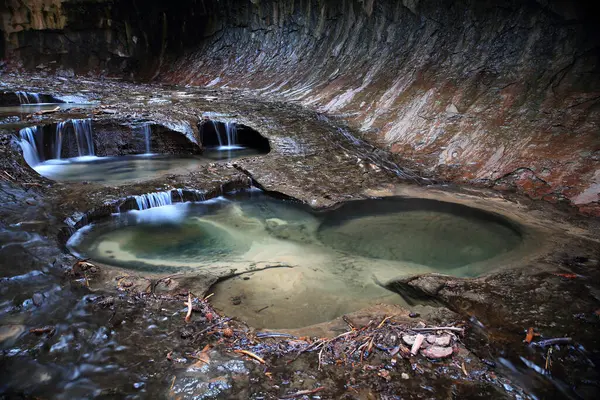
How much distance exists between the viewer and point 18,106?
31.8ft

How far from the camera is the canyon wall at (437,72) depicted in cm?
631

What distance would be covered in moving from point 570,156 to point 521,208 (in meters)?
1.15

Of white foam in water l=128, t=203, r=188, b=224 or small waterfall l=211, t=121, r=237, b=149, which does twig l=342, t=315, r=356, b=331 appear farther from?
small waterfall l=211, t=121, r=237, b=149

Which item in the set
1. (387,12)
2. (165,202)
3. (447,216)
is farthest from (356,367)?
(387,12)

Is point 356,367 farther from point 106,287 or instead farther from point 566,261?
point 566,261

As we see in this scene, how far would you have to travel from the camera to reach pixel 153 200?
5.77m

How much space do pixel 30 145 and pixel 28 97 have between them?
13.8 feet

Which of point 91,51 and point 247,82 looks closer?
point 247,82

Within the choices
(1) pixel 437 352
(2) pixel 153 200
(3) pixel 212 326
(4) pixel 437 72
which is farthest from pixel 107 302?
(4) pixel 437 72

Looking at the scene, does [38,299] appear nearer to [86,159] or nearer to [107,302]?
[107,302]

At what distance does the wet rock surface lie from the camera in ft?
8.05

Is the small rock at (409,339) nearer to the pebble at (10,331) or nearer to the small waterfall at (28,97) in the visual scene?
the pebble at (10,331)

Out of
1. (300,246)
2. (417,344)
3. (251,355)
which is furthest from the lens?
(300,246)

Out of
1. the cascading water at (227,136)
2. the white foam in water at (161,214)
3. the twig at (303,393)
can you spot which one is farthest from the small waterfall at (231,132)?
the twig at (303,393)
